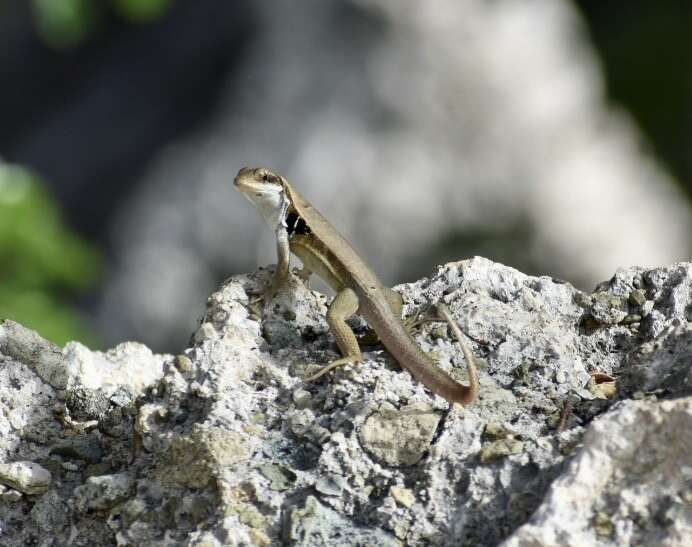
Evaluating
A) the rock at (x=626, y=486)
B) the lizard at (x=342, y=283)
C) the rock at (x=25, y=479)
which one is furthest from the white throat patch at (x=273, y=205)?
the rock at (x=626, y=486)

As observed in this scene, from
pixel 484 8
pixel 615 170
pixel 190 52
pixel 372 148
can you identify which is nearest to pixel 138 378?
pixel 372 148

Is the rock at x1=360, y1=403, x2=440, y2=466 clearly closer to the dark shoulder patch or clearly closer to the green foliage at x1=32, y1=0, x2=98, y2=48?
the dark shoulder patch

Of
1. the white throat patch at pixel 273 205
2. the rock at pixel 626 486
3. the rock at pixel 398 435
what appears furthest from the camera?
the white throat patch at pixel 273 205

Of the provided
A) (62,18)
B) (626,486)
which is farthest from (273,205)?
(626,486)

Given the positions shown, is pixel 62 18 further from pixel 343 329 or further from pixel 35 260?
pixel 343 329

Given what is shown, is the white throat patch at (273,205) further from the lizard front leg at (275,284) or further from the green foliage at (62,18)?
the green foliage at (62,18)

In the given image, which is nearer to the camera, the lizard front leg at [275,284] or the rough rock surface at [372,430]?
the rough rock surface at [372,430]
